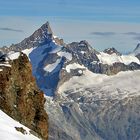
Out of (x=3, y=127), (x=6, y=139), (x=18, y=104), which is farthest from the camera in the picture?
(x=18, y=104)

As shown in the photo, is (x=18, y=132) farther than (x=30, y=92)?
No

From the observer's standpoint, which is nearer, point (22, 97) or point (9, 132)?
point (9, 132)

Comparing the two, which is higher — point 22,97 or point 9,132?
point 9,132

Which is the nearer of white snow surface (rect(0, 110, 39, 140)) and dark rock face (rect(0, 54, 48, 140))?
white snow surface (rect(0, 110, 39, 140))

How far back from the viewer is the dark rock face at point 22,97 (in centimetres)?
10944

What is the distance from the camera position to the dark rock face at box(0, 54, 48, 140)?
10944 cm

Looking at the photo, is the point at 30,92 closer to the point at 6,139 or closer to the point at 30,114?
the point at 30,114

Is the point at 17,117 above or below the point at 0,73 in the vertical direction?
below

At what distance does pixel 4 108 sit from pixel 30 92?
18.7 metres

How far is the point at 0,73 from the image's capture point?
110812 mm

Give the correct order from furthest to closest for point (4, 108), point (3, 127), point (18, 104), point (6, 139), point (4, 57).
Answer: point (4, 57)
point (18, 104)
point (4, 108)
point (3, 127)
point (6, 139)

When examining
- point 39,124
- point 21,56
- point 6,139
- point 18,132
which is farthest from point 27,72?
point 6,139

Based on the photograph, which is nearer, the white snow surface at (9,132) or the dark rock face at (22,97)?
the white snow surface at (9,132)

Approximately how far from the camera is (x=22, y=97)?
115 m
